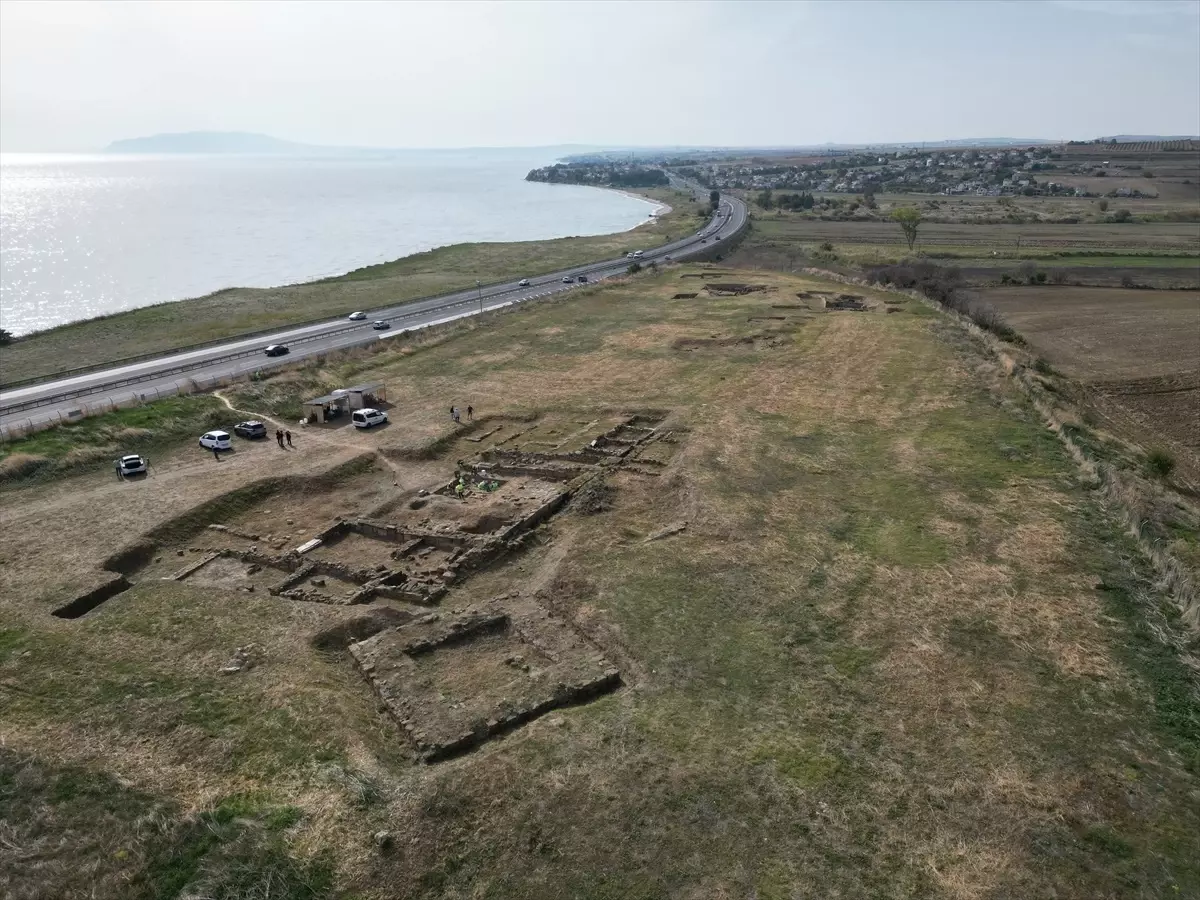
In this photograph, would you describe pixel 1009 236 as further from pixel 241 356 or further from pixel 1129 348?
pixel 241 356

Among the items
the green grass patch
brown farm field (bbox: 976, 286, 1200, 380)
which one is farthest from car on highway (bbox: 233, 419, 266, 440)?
brown farm field (bbox: 976, 286, 1200, 380)

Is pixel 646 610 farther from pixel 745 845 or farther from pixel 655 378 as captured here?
pixel 655 378

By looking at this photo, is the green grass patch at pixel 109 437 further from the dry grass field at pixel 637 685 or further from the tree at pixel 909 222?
the tree at pixel 909 222

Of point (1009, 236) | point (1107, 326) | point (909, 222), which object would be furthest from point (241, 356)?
point (1009, 236)

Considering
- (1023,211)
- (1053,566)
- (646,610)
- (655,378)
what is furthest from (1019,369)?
(1023,211)

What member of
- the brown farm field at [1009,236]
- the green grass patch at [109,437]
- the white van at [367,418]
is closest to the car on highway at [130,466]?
the green grass patch at [109,437]
